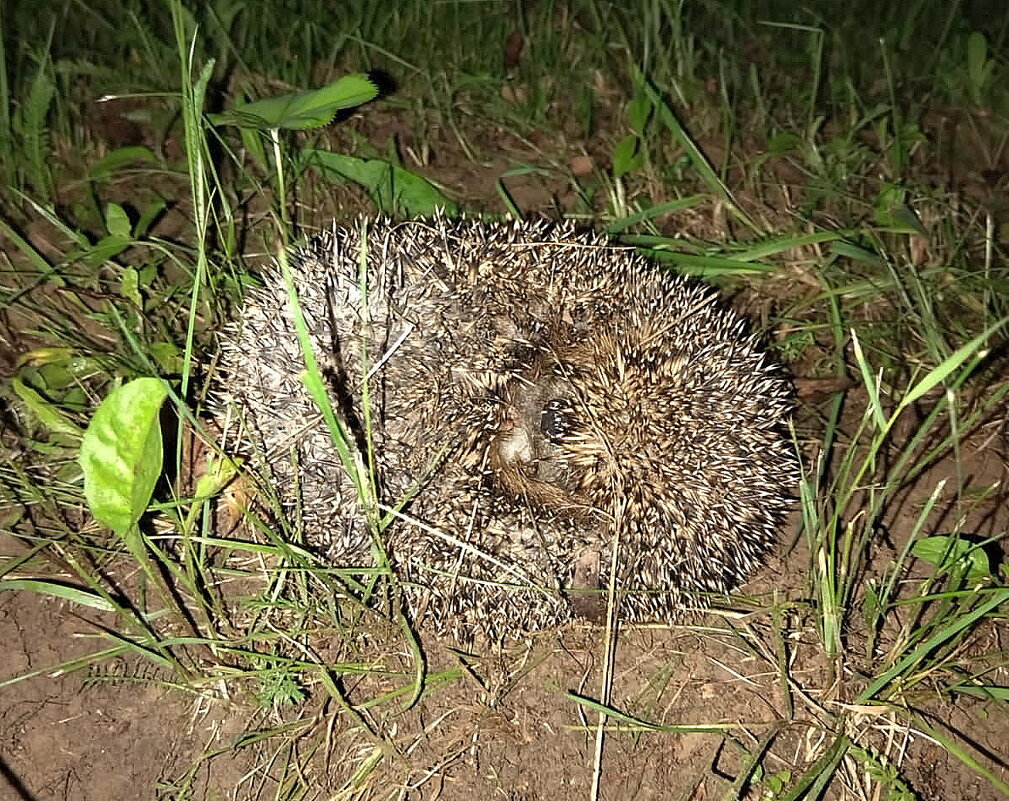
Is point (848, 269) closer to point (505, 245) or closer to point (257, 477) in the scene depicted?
point (505, 245)

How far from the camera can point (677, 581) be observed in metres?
2.53

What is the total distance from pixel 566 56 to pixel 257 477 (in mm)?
3389

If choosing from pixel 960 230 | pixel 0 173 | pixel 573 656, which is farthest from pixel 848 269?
pixel 0 173

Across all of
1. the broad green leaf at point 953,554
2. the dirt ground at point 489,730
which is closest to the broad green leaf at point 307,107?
the dirt ground at point 489,730

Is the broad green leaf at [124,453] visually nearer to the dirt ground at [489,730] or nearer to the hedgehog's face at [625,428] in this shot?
the dirt ground at [489,730]

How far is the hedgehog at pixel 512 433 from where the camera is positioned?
7.99 ft

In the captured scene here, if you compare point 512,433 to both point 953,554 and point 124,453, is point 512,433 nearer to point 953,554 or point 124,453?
point 124,453

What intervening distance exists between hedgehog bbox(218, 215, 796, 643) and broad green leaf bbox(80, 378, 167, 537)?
0.99 ft

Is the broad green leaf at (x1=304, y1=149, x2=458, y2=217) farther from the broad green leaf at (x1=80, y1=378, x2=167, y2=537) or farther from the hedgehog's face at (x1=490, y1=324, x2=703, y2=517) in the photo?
the broad green leaf at (x1=80, y1=378, x2=167, y2=537)

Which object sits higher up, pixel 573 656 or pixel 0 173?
pixel 0 173

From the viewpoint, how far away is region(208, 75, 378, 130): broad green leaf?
2768 millimetres

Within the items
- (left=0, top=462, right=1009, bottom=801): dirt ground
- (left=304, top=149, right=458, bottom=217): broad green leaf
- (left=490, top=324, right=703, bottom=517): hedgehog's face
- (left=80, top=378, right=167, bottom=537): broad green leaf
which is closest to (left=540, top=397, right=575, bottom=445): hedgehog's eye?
(left=490, top=324, right=703, bottom=517): hedgehog's face

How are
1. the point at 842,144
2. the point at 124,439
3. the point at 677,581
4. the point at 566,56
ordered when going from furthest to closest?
the point at 566,56, the point at 842,144, the point at 677,581, the point at 124,439

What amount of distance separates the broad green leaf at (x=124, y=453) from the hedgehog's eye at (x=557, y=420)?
3.34ft
